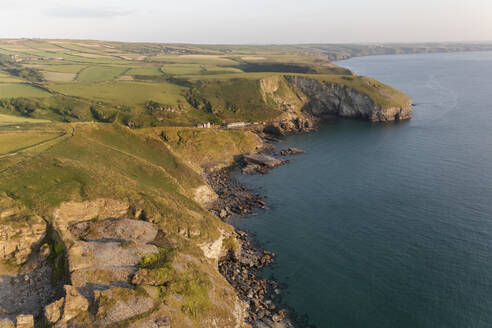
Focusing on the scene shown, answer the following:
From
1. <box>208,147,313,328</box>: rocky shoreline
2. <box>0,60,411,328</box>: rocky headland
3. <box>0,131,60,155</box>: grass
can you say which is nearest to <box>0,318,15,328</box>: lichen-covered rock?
<box>0,60,411,328</box>: rocky headland

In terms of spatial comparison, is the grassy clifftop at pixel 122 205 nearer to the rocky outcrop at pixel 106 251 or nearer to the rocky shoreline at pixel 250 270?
the rocky outcrop at pixel 106 251

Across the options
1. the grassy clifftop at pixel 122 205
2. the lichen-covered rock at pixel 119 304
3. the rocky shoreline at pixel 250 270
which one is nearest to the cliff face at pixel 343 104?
the rocky shoreline at pixel 250 270

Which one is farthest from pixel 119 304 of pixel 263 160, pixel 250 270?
pixel 263 160

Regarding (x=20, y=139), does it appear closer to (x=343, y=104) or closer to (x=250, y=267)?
(x=250, y=267)

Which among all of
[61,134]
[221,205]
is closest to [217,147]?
[221,205]

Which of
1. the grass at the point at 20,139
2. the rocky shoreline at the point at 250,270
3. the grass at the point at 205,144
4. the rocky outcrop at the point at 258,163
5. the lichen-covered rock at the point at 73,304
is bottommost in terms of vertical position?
the rocky shoreline at the point at 250,270
